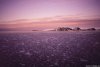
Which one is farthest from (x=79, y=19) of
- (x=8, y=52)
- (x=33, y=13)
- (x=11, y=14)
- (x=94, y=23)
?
(x=8, y=52)

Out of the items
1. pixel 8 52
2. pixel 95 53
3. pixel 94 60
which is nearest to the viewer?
pixel 94 60

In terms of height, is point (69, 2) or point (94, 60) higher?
point (69, 2)

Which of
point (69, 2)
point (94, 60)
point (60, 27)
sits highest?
point (69, 2)

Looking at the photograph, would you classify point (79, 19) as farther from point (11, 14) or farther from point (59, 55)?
point (11, 14)

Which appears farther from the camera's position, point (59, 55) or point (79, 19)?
point (79, 19)

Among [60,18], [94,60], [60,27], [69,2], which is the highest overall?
[69,2]

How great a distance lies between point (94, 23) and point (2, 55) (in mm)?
2476

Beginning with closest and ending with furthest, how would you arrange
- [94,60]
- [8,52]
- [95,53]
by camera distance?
[94,60]
[95,53]
[8,52]

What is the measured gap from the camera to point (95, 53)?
3.16 m

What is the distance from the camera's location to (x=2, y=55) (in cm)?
321

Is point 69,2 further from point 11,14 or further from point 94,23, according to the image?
point 11,14

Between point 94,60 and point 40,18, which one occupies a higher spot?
A: point 40,18

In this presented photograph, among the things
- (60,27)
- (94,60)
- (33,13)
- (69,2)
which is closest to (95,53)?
(94,60)

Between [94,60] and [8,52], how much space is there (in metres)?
2.11
